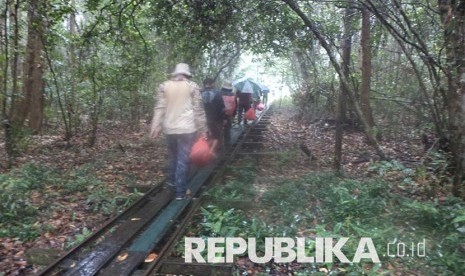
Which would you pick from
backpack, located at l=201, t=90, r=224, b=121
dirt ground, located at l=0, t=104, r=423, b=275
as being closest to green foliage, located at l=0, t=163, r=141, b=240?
dirt ground, located at l=0, t=104, r=423, b=275

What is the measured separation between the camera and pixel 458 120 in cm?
676

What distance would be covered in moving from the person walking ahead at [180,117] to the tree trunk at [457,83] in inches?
164

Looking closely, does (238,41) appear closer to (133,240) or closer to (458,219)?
(133,240)

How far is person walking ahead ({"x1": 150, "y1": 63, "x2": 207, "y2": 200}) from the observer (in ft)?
23.5

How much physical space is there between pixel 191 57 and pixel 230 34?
109 inches

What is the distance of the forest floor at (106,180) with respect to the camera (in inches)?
225

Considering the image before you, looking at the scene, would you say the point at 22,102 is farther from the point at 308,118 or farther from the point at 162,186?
the point at 308,118

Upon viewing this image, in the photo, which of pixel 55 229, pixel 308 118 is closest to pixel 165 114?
pixel 55 229

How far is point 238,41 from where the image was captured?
17.7 meters

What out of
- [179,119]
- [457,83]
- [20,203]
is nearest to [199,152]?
[179,119]

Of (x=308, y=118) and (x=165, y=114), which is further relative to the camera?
(x=308, y=118)

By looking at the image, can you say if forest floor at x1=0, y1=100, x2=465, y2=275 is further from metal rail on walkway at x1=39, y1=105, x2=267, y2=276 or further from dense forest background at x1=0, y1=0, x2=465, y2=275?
metal rail on walkway at x1=39, y1=105, x2=267, y2=276

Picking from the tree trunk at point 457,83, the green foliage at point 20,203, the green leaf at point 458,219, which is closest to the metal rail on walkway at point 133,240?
the green foliage at point 20,203

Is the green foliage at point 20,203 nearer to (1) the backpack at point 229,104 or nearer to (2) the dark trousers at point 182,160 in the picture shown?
(2) the dark trousers at point 182,160
